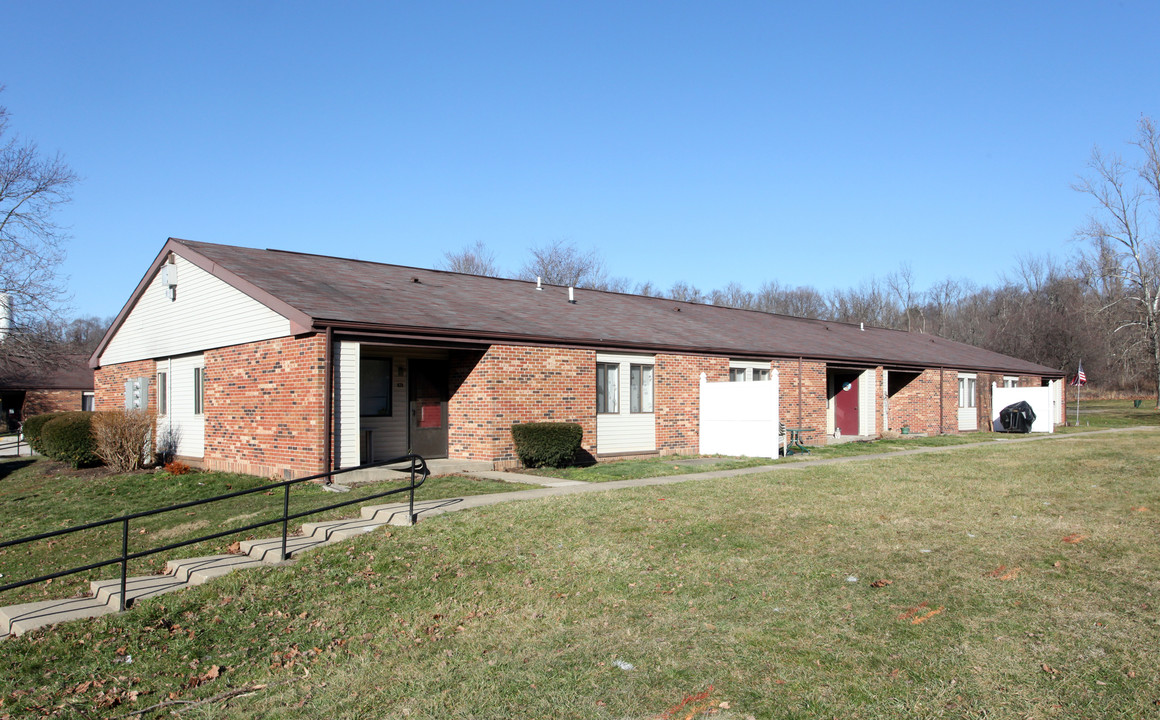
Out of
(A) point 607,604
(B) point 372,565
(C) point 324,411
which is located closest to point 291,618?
(B) point 372,565

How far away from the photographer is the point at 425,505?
10844mm

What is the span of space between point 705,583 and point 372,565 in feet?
11.4

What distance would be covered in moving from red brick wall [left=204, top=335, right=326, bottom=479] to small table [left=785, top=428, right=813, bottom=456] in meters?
11.8

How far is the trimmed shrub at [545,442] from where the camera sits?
1583 cm

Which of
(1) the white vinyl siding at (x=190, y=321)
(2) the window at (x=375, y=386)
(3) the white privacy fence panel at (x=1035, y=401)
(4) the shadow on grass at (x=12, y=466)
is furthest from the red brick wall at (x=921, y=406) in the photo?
(4) the shadow on grass at (x=12, y=466)

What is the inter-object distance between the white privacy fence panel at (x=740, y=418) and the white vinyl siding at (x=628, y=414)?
150cm

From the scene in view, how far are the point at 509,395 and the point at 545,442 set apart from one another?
1.27 metres

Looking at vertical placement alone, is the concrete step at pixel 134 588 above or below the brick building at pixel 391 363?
below

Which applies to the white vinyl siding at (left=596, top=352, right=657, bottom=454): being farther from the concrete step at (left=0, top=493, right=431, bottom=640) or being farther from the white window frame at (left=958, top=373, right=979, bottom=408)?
the white window frame at (left=958, top=373, right=979, bottom=408)

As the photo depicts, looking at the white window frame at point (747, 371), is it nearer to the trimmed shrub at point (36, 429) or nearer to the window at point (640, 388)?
the window at point (640, 388)

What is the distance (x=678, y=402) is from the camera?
19656mm

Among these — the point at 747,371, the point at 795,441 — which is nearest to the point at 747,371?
the point at 747,371

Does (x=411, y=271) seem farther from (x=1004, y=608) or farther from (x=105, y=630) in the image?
(x=1004, y=608)

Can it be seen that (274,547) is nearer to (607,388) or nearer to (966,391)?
(607,388)
